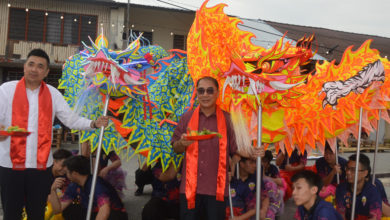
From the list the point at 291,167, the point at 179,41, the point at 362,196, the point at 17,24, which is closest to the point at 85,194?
the point at 362,196

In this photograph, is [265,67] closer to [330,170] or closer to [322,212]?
[322,212]

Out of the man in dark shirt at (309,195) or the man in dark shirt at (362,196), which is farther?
the man in dark shirt at (362,196)

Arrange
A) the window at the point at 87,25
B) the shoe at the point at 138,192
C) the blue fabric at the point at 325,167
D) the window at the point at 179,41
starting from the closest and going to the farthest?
1. the blue fabric at the point at 325,167
2. the shoe at the point at 138,192
3. the window at the point at 87,25
4. the window at the point at 179,41

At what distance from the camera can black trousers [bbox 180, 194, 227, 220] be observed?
220 cm

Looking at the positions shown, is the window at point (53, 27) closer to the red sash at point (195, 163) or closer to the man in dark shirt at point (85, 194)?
the man in dark shirt at point (85, 194)

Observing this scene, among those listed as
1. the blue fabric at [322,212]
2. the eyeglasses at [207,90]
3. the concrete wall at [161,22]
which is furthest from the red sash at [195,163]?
the concrete wall at [161,22]

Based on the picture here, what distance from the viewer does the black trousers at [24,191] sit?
6.68ft

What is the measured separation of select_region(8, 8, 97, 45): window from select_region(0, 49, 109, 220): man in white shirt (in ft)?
28.9

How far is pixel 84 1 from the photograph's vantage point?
10406 millimetres

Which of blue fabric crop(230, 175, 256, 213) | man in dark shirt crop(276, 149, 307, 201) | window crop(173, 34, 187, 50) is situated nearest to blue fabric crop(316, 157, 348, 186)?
man in dark shirt crop(276, 149, 307, 201)

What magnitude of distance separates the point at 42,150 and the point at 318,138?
2105mm

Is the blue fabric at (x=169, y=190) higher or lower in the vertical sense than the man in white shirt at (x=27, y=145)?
lower

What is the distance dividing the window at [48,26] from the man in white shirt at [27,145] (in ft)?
28.9

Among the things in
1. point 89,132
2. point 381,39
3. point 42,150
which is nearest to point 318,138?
point 89,132
